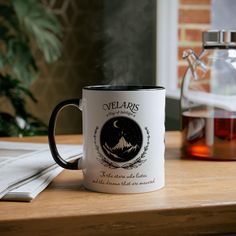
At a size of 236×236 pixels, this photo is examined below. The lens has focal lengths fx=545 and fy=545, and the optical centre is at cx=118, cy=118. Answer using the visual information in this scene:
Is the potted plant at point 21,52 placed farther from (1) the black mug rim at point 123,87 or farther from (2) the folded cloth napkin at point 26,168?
(1) the black mug rim at point 123,87

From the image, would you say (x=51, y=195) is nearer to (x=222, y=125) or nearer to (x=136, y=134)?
(x=136, y=134)

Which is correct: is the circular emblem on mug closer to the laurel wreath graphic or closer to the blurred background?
the laurel wreath graphic

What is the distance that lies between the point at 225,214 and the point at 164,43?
1.61m

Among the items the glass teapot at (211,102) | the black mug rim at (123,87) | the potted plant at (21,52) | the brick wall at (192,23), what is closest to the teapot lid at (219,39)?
the glass teapot at (211,102)

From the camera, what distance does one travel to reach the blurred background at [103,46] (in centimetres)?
216

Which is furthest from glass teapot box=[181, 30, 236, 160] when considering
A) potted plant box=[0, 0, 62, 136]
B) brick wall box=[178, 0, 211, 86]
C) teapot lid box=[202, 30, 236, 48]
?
brick wall box=[178, 0, 211, 86]

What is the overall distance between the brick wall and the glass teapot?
43.7 inches

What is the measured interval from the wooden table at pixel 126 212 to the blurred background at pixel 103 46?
1.32 meters

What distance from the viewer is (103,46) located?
2857 mm

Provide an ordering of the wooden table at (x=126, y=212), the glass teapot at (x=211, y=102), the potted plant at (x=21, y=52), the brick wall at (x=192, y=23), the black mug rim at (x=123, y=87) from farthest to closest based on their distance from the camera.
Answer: the brick wall at (x=192, y=23), the potted plant at (x=21, y=52), the glass teapot at (x=211, y=102), the black mug rim at (x=123, y=87), the wooden table at (x=126, y=212)

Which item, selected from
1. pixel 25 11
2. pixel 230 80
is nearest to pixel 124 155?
pixel 230 80

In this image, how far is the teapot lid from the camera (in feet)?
3.06

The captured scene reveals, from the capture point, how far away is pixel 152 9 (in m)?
2.28

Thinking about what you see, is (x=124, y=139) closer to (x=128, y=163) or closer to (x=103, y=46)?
(x=128, y=163)
